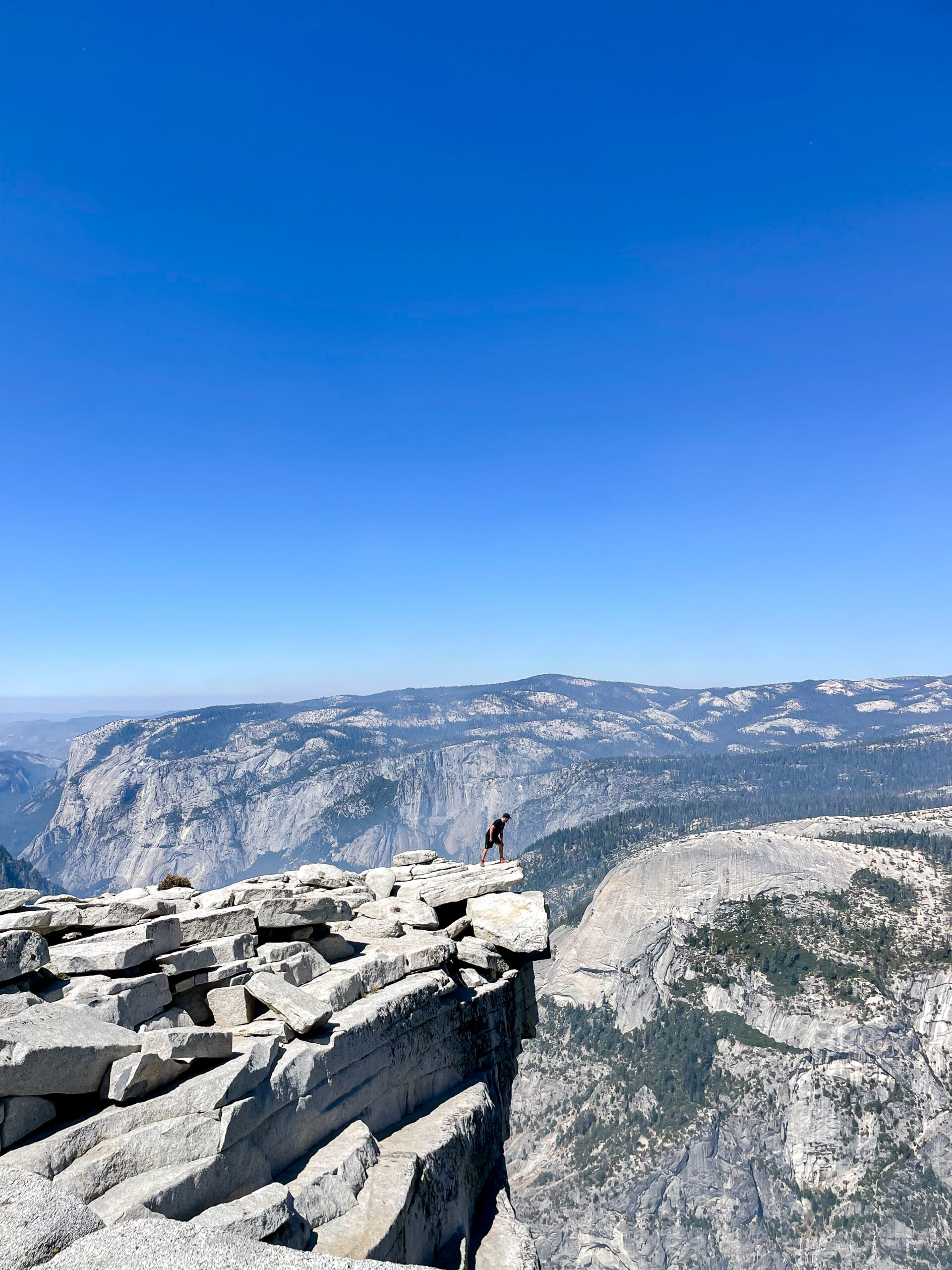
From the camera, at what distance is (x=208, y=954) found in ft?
38.0

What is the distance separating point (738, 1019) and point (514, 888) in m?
154

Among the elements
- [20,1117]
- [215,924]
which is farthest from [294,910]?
[20,1117]

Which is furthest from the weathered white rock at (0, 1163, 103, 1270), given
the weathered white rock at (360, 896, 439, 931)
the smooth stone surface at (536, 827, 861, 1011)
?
the smooth stone surface at (536, 827, 861, 1011)

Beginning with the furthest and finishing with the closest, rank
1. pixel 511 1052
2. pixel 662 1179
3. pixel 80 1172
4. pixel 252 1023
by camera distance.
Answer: pixel 662 1179 < pixel 511 1052 < pixel 252 1023 < pixel 80 1172

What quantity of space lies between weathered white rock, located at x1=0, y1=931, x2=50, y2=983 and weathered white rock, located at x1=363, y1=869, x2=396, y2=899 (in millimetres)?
10558

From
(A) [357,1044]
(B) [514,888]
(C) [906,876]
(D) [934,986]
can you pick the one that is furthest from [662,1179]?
(A) [357,1044]

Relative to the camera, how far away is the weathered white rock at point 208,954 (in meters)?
11.3

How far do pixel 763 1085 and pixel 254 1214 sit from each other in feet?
539

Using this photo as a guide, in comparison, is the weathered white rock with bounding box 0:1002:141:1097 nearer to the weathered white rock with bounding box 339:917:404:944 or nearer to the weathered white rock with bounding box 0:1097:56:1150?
the weathered white rock with bounding box 0:1097:56:1150

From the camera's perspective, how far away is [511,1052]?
654 inches

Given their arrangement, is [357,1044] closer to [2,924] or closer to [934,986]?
[2,924]

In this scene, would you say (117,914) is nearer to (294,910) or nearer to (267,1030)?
(294,910)

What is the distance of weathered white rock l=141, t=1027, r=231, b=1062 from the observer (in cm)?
819

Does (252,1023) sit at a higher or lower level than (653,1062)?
higher
